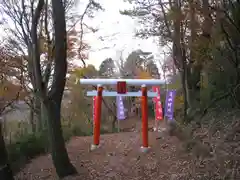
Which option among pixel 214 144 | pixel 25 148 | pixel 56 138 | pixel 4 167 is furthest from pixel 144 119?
pixel 25 148

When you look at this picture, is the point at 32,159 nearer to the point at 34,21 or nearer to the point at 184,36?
the point at 34,21

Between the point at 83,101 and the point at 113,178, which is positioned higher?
the point at 83,101

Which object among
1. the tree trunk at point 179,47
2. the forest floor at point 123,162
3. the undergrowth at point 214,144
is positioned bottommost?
the forest floor at point 123,162

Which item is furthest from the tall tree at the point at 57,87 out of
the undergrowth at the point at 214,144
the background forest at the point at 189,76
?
the undergrowth at the point at 214,144

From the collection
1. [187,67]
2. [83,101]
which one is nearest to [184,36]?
[187,67]

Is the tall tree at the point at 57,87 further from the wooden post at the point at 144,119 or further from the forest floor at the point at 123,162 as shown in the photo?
the wooden post at the point at 144,119

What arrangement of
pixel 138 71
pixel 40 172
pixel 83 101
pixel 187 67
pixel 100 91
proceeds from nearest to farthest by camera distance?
pixel 40 172, pixel 100 91, pixel 187 67, pixel 83 101, pixel 138 71

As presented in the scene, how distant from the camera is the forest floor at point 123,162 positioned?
7.41 metres

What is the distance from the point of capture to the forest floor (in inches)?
292

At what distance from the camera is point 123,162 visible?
333 inches

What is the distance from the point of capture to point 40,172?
892cm

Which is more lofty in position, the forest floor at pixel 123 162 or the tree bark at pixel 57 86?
the tree bark at pixel 57 86

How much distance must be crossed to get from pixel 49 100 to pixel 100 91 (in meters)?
2.91

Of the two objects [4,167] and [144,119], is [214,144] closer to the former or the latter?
A: [144,119]
